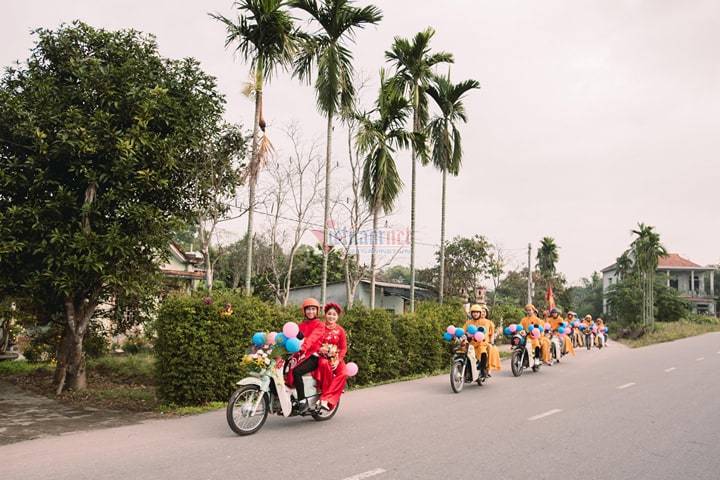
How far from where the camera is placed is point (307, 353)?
8039 mm

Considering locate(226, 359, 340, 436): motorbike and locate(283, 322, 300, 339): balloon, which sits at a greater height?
locate(283, 322, 300, 339): balloon

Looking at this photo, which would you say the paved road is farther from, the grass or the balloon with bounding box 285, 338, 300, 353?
the grass

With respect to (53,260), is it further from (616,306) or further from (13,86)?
(616,306)

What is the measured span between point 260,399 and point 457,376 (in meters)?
5.27

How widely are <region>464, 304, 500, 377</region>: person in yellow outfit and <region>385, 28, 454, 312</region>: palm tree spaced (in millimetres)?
7066

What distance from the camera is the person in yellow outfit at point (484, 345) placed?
1223 centimetres

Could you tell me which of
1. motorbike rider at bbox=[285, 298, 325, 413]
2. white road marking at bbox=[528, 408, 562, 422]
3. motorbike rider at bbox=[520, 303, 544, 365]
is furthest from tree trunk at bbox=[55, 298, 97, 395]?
motorbike rider at bbox=[520, 303, 544, 365]

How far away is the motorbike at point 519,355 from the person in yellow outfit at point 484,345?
2086 mm

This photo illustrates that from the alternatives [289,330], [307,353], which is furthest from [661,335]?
[289,330]

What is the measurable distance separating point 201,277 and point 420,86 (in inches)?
531

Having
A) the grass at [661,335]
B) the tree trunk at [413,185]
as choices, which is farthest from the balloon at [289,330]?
the grass at [661,335]

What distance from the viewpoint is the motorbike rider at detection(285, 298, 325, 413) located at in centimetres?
793

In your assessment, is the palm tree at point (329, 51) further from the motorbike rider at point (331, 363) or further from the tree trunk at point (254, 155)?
the motorbike rider at point (331, 363)

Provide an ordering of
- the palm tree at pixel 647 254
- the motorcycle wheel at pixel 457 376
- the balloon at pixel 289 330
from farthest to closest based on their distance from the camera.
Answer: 1. the palm tree at pixel 647 254
2. the motorcycle wheel at pixel 457 376
3. the balloon at pixel 289 330
